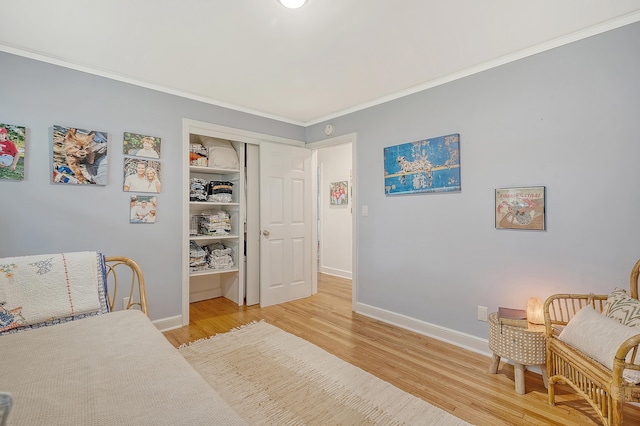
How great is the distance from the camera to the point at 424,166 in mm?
2930

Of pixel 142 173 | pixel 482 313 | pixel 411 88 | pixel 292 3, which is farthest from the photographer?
pixel 411 88

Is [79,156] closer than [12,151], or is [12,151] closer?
[12,151]

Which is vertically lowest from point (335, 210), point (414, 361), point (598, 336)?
point (414, 361)

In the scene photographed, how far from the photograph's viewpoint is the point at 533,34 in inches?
83.0

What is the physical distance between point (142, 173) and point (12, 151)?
874 millimetres

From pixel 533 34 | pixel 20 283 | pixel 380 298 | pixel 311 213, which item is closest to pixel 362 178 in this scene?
pixel 311 213

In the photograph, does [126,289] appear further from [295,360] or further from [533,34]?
[533,34]

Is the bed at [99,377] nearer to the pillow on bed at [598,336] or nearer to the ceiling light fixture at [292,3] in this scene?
the pillow on bed at [598,336]

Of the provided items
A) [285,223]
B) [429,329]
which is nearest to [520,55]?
[429,329]

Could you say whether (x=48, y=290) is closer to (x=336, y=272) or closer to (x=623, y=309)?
(x=623, y=309)

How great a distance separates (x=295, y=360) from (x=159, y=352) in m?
1.39

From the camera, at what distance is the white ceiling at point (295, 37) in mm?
1839

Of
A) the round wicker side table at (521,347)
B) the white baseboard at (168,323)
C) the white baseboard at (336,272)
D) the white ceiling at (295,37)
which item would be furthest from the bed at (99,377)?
the white baseboard at (336,272)

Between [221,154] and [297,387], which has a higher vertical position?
[221,154]
